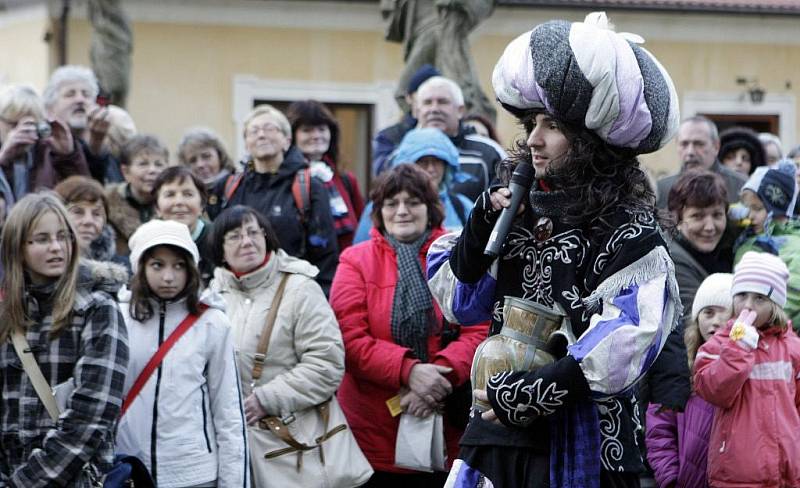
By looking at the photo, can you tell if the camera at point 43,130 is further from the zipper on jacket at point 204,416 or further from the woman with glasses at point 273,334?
the zipper on jacket at point 204,416

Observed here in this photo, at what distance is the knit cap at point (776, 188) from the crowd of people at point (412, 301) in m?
0.02

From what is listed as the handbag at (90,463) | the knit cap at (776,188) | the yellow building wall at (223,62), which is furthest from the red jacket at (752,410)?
the yellow building wall at (223,62)

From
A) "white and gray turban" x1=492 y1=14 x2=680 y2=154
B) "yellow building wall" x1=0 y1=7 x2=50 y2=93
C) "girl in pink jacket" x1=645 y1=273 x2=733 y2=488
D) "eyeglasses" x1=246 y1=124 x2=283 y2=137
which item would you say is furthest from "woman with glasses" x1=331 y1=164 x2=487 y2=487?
"yellow building wall" x1=0 y1=7 x2=50 y2=93

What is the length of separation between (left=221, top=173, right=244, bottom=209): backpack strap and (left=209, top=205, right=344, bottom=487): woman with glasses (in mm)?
1138

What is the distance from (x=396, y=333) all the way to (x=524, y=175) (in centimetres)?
208

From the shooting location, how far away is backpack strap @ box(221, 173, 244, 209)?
25.1 ft

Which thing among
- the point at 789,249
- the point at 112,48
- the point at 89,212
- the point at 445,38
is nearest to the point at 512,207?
the point at 789,249

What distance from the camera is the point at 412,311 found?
6.32m

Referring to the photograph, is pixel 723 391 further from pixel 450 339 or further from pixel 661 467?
pixel 450 339

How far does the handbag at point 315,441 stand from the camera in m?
6.14

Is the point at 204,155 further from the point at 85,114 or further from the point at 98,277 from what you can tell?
the point at 98,277

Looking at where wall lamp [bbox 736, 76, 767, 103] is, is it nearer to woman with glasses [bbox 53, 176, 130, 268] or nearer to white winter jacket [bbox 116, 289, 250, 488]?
woman with glasses [bbox 53, 176, 130, 268]

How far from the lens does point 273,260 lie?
6430 mm

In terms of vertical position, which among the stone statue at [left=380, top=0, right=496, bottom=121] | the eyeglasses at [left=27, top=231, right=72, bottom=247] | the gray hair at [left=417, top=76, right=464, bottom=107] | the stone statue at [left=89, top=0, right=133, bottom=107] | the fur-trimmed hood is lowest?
the fur-trimmed hood
